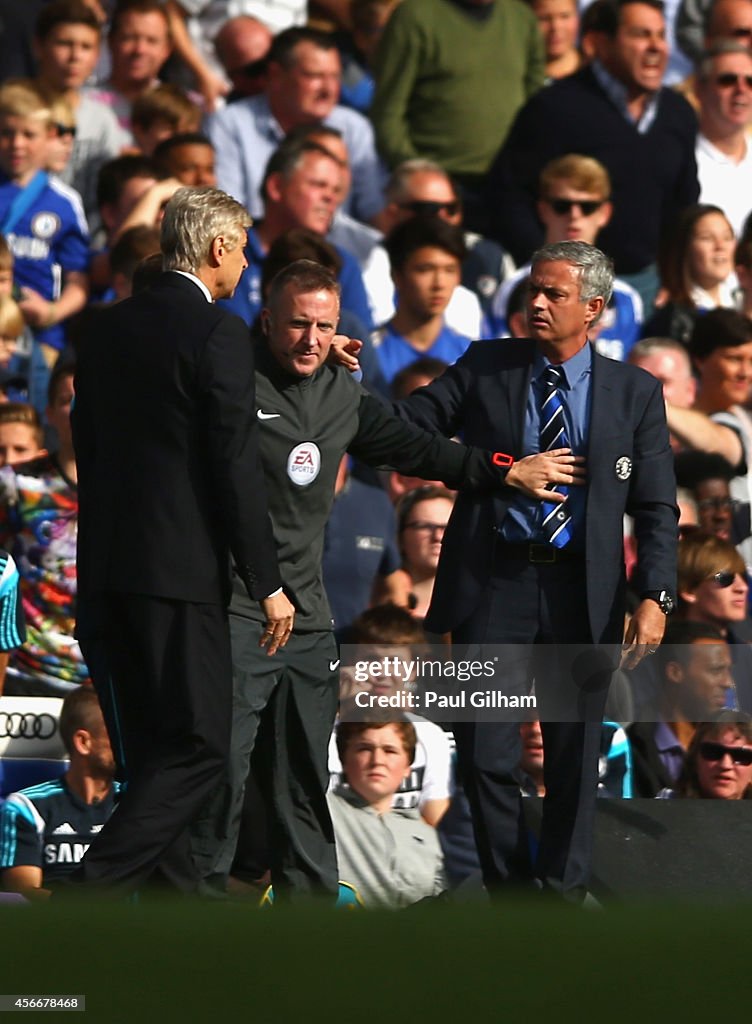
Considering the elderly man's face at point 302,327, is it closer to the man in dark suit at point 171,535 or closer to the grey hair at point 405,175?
the man in dark suit at point 171,535

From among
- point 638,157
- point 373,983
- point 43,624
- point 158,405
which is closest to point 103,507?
point 158,405

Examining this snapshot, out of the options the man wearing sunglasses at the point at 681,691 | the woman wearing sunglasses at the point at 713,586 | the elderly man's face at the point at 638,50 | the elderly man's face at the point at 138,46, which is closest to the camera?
the man wearing sunglasses at the point at 681,691

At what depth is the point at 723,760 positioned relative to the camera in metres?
6.89

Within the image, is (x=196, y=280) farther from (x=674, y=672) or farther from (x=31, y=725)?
(x=674, y=672)

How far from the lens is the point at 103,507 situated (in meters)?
5.26

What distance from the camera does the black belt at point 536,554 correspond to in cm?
588

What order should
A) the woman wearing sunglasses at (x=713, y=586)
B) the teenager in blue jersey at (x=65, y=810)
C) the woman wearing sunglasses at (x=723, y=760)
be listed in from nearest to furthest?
the teenager in blue jersey at (x=65, y=810) < the woman wearing sunglasses at (x=723, y=760) < the woman wearing sunglasses at (x=713, y=586)

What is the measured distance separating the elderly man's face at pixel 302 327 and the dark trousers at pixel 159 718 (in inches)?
31.0

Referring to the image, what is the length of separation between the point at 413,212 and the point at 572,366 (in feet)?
13.6

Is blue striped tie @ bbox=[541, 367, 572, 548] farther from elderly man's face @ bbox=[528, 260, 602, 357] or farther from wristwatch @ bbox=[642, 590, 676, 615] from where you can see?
wristwatch @ bbox=[642, 590, 676, 615]

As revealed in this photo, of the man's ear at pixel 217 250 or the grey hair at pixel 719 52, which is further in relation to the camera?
the grey hair at pixel 719 52

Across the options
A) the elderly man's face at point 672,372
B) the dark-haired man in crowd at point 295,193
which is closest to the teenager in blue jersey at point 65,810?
the dark-haired man in crowd at point 295,193

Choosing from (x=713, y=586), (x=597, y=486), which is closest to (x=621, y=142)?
(x=713, y=586)

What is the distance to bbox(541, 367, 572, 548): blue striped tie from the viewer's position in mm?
5875
